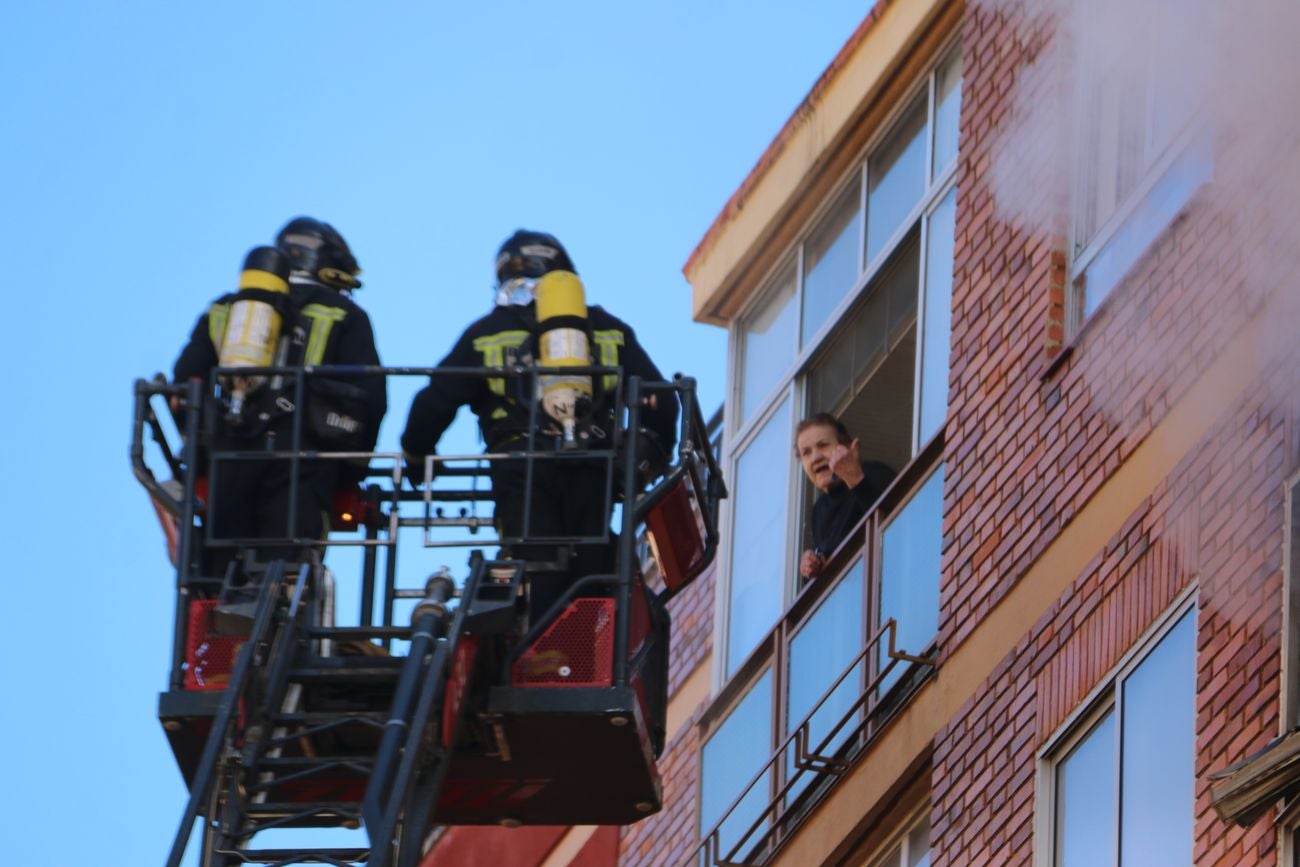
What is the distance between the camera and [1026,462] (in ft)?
48.3

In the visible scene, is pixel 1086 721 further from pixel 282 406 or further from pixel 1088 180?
pixel 282 406

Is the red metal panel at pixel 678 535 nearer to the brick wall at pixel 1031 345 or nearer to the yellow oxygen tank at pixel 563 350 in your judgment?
the yellow oxygen tank at pixel 563 350

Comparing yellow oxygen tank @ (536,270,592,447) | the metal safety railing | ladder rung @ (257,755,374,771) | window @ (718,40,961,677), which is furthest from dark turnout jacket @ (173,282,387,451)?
window @ (718,40,961,677)

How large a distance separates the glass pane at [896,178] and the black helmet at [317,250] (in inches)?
153

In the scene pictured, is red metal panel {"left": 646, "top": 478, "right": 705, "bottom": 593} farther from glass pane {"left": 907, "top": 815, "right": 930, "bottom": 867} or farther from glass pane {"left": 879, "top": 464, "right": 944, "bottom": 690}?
glass pane {"left": 907, "top": 815, "right": 930, "bottom": 867}

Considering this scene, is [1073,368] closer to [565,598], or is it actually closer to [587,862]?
[565,598]

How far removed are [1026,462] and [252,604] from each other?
3641mm

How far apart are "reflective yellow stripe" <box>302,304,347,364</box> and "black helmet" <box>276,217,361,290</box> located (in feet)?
0.98

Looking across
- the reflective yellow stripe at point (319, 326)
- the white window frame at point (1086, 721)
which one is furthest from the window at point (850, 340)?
the reflective yellow stripe at point (319, 326)

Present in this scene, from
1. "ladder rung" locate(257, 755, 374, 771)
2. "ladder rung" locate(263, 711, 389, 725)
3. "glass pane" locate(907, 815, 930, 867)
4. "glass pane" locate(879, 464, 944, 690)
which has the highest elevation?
"glass pane" locate(879, 464, 944, 690)

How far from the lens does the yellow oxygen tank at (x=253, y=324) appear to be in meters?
13.8

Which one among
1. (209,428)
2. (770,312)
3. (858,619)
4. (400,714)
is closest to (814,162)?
(770,312)

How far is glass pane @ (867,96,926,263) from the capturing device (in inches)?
→ 684

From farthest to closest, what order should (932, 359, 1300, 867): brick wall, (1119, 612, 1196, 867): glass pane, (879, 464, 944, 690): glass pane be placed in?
(879, 464, 944, 690): glass pane < (1119, 612, 1196, 867): glass pane < (932, 359, 1300, 867): brick wall
